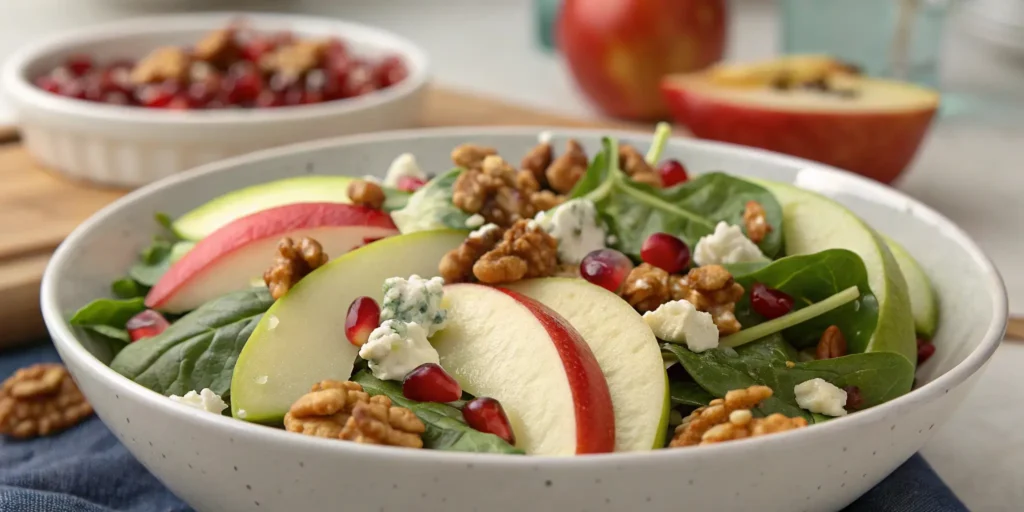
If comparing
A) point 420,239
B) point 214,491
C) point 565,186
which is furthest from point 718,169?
point 214,491

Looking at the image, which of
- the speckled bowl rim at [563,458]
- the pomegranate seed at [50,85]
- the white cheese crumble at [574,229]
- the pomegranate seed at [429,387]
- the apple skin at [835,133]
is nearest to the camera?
the speckled bowl rim at [563,458]

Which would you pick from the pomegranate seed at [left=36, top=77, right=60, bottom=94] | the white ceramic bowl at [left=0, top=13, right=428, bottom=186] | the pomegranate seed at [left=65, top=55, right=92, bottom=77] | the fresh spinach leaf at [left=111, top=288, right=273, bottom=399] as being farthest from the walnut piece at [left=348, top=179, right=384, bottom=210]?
the pomegranate seed at [left=65, top=55, right=92, bottom=77]

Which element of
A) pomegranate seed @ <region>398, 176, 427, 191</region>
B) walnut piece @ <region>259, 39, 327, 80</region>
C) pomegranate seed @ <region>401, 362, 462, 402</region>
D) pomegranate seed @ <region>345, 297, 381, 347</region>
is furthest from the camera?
walnut piece @ <region>259, 39, 327, 80</region>

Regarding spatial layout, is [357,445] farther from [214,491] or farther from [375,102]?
[375,102]

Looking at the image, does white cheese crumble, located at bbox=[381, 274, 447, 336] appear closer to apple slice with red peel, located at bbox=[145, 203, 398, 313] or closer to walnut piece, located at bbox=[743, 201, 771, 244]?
apple slice with red peel, located at bbox=[145, 203, 398, 313]

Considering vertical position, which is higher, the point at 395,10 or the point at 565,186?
the point at 565,186

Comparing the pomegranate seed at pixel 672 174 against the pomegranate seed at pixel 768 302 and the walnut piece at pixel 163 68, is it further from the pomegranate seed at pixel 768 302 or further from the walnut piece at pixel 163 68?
the walnut piece at pixel 163 68

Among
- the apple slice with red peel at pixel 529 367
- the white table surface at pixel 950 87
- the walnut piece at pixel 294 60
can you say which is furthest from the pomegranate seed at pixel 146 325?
the walnut piece at pixel 294 60
